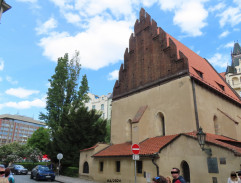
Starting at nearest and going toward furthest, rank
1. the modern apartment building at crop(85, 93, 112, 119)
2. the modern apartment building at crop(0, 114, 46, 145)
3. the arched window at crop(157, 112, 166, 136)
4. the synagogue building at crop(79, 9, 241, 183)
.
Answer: the synagogue building at crop(79, 9, 241, 183) < the arched window at crop(157, 112, 166, 136) < the modern apartment building at crop(85, 93, 112, 119) < the modern apartment building at crop(0, 114, 46, 145)

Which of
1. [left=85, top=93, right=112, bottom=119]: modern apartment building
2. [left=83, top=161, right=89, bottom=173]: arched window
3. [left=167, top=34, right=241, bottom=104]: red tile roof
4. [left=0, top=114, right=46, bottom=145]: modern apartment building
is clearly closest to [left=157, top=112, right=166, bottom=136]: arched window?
[left=167, top=34, right=241, bottom=104]: red tile roof

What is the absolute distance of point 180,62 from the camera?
646 inches

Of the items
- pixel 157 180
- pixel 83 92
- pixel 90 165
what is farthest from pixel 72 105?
pixel 157 180

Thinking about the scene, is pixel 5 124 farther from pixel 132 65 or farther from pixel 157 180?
pixel 157 180

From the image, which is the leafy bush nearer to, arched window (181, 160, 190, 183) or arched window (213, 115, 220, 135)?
arched window (181, 160, 190, 183)

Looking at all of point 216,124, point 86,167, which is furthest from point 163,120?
point 86,167

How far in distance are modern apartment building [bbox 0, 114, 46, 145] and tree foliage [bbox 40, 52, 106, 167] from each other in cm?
10713

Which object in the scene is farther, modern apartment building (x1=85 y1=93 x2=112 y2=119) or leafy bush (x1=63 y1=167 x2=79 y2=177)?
modern apartment building (x1=85 y1=93 x2=112 y2=119)

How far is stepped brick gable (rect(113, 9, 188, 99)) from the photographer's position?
672 inches

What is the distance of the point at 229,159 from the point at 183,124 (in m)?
4.91

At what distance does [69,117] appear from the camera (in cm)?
2562

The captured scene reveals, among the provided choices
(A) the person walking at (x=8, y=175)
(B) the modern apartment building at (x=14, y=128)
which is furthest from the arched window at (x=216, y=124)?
(B) the modern apartment building at (x=14, y=128)

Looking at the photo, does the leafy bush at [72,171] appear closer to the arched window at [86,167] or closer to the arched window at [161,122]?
the arched window at [86,167]

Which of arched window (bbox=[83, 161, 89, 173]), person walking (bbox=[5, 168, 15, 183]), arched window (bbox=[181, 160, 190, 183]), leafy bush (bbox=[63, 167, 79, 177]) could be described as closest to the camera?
person walking (bbox=[5, 168, 15, 183])
